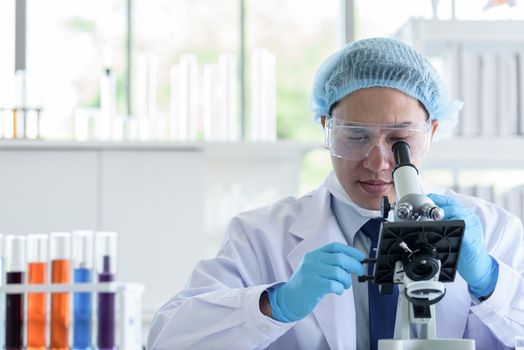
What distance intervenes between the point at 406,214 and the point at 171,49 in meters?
4.69

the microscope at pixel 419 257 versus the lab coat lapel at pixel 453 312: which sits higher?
the microscope at pixel 419 257

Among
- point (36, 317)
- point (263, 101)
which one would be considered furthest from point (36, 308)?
point (263, 101)

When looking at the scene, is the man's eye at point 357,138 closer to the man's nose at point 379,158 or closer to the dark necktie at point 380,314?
the man's nose at point 379,158

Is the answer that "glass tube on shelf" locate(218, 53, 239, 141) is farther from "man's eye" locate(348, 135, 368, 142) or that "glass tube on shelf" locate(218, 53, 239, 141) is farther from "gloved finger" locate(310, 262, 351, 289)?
"gloved finger" locate(310, 262, 351, 289)

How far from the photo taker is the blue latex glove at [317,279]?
1716 millimetres

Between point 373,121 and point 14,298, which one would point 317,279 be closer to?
point 373,121

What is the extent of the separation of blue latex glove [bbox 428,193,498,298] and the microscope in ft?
0.63

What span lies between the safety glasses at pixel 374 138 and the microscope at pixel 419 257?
363 mm

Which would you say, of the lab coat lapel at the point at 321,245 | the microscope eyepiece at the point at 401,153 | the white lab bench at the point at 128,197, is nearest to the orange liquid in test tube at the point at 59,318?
the lab coat lapel at the point at 321,245

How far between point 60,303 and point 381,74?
0.96 m

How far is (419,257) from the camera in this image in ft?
4.83

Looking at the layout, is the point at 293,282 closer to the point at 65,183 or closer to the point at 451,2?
the point at 65,183

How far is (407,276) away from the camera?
1.49 m

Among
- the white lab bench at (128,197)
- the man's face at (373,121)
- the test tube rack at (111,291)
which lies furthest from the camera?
A: the white lab bench at (128,197)
